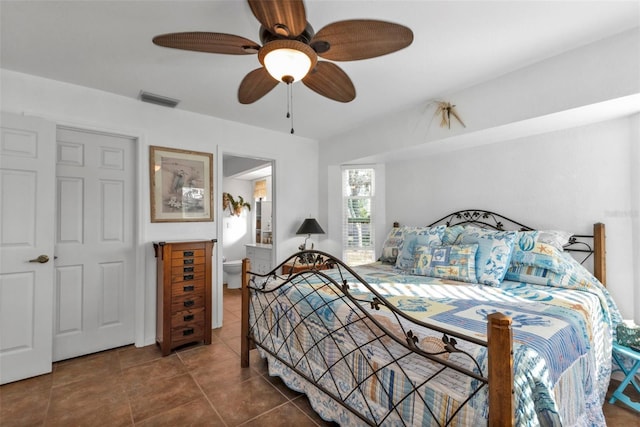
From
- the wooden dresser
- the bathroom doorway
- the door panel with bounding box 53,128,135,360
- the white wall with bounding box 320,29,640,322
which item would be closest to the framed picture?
the door panel with bounding box 53,128,135,360

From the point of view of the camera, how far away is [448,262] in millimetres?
2518

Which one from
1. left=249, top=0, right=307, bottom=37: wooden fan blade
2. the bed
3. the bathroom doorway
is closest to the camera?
the bed

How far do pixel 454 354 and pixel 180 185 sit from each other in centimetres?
310

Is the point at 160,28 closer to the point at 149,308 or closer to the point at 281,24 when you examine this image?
the point at 281,24

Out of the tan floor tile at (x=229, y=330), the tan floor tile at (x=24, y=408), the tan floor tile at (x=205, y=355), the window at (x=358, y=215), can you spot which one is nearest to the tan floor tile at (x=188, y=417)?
the tan floor tile at (x=205, y=355)

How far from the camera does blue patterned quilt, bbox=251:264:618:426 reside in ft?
3.79

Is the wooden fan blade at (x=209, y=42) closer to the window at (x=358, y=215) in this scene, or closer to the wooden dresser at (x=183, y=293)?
the wooden dresser at (x=183, y=293)

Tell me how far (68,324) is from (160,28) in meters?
2.71

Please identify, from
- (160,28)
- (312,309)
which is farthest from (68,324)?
(160,28)

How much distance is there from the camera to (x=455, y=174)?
11.2ft

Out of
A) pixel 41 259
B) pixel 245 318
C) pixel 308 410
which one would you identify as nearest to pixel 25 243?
pixel 41 259

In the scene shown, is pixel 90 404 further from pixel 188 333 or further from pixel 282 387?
pixel 282 387

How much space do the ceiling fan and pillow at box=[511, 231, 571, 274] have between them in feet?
6.24

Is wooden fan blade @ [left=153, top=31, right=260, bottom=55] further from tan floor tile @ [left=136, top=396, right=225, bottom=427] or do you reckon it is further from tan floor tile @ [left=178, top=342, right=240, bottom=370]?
tan floor tile @ [left=178, top=342, right=240, bottom=370]
